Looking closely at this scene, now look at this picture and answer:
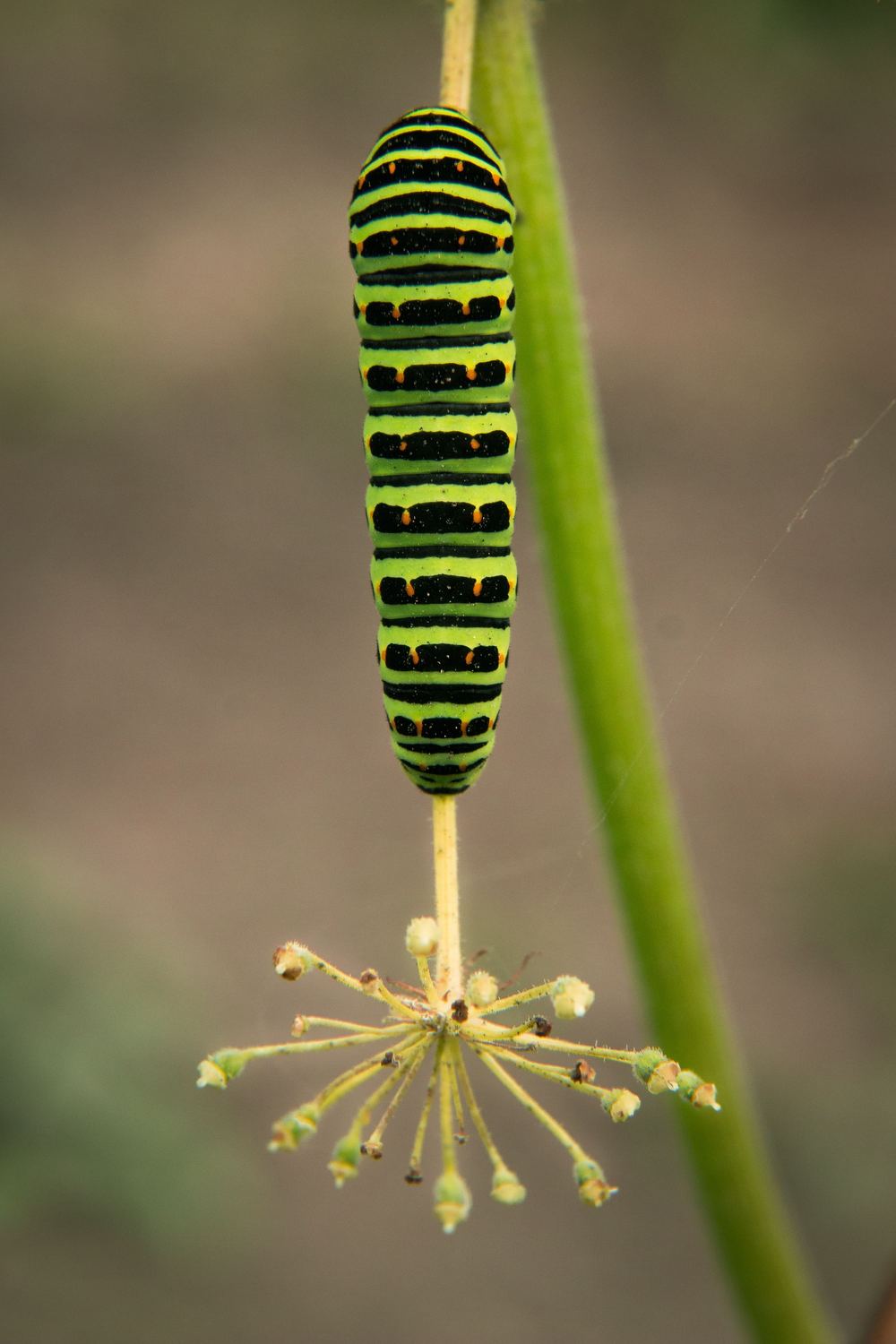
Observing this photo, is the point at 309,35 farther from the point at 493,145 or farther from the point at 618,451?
the point at 493,145

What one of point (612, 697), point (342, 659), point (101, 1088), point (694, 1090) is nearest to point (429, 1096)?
point (694, 1090)

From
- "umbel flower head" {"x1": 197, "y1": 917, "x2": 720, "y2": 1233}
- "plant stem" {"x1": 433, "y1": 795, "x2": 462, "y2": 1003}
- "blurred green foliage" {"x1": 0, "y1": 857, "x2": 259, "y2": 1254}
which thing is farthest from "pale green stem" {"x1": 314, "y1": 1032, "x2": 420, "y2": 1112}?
"blurred green foliage" {"x1": 0, "y1": 857, "x2": 259, "y2": 1254}

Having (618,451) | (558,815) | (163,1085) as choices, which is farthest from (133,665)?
(163,1085)

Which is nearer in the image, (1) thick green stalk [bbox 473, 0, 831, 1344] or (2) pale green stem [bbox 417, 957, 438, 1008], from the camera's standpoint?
(2) pale green stem [bbox 417, 957, 438, 1008]

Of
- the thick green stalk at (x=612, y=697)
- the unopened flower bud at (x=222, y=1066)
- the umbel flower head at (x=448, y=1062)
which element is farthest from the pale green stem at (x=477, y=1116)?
the thick green stalk at (x=612, y=697)

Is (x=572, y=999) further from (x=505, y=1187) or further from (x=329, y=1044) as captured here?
(x=329, y=1044)

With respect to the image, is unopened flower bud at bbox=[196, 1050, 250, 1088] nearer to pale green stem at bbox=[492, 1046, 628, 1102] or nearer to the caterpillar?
pale green stem at bbox=[492, 1046, 628, 1102]
